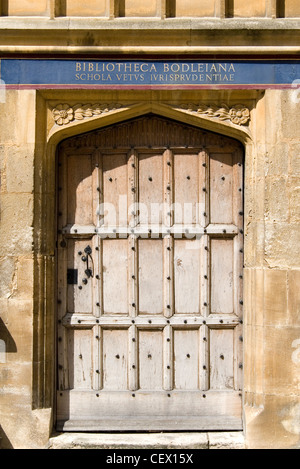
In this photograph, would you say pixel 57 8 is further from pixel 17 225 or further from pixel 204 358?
pixel 204 358

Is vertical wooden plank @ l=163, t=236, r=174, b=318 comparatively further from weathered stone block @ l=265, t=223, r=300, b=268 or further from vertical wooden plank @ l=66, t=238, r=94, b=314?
weathered stone block @ l=265, t=223, r=300, b=268

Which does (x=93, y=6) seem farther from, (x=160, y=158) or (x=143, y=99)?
(x=160, y=158)

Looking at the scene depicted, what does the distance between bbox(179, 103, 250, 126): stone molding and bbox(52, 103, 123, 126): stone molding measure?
0.64 m

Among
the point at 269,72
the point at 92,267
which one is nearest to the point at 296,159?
the point at 269,72

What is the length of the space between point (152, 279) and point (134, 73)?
1.85 meters

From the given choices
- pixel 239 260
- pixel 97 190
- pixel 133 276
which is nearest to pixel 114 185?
pixel 97 190

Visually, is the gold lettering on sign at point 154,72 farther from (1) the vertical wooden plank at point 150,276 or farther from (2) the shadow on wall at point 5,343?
(2) the shadow on wall at point 5,343

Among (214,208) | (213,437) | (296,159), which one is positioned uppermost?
(296,159)

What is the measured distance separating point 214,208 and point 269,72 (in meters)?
1.28

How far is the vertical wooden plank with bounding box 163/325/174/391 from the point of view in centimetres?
507

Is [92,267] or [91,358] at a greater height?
[92,267]

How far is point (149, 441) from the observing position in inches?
192

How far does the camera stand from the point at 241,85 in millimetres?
4820

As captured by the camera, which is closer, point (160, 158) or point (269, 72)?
point (269, 72)
